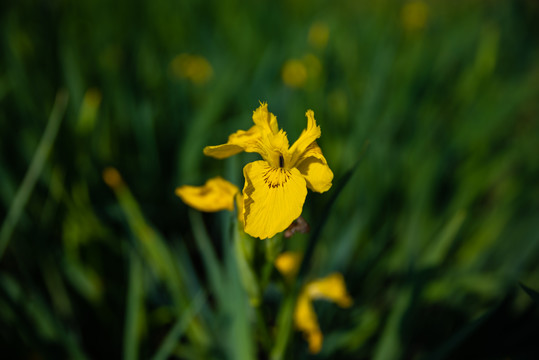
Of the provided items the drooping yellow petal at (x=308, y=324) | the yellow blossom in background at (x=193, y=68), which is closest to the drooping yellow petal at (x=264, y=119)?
the drooping yellow petal at (x=308, y=324)

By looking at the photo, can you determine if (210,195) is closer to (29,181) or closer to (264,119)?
(264,119)

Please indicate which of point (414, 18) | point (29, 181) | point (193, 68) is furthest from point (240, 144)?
point (414, 18)

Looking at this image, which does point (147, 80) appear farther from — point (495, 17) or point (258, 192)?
point (495, 17)

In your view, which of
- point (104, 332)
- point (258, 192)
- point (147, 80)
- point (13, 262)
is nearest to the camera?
point (258, 192)

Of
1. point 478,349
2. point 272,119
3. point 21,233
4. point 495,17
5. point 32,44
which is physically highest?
point 495,17

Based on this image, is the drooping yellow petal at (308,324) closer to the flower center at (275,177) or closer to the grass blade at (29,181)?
the flower center at (275,177)

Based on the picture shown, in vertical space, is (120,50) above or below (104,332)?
above

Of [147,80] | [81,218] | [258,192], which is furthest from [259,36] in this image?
[258,192]
